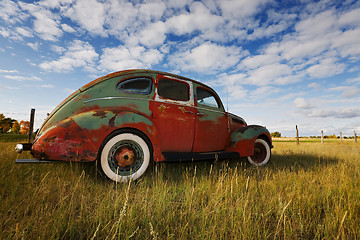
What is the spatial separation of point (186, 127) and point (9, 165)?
3.36m

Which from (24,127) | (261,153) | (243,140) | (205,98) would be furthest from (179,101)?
(24,127)

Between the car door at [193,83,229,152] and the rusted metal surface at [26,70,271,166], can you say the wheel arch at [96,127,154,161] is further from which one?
the car door at [193,83,229,152]

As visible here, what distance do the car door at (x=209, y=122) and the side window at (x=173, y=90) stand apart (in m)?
0.25

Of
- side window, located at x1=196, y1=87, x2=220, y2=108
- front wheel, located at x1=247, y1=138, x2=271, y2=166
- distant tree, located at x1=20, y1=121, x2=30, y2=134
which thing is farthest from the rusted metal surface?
distant tree, located at x1=20, y1=121, x2=30, y2=134

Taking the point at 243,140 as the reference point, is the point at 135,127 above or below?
above

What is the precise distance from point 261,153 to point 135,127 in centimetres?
346

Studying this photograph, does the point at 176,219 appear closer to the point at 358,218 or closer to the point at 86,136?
the point at 86,136

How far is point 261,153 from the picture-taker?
4.78 metres

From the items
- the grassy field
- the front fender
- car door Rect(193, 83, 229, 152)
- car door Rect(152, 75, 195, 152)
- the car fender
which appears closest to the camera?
the grassy field

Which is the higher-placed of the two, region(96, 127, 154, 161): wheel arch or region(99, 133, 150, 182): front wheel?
region(96, 127, 154, 161): wheel arch

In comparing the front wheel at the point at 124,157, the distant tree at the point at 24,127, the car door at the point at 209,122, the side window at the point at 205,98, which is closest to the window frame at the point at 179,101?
the car door at the point at 209,122

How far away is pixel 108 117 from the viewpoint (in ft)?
8.78

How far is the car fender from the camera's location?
248cm

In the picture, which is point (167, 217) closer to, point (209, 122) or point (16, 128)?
point (209, 122)
